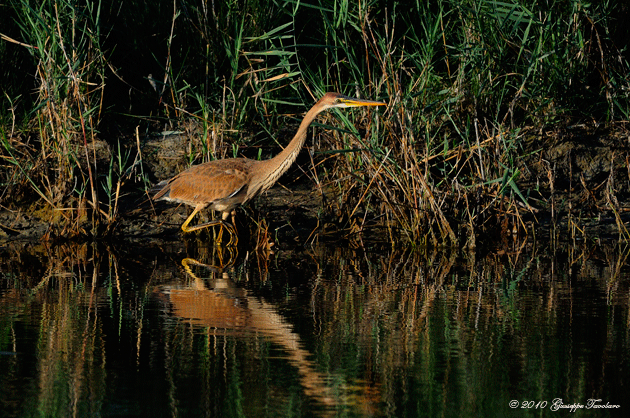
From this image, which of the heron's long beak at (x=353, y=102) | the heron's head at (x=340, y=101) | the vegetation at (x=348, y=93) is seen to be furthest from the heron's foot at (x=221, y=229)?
the heron's long beak at (x=353, y=102)

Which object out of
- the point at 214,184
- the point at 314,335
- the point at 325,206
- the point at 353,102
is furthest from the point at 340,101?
the point at 314,335

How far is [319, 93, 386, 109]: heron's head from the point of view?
7625mm

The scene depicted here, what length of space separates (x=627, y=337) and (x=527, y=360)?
0.73m

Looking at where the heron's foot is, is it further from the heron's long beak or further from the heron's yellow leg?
the heron's long beak

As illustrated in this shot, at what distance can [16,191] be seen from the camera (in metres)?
8.41

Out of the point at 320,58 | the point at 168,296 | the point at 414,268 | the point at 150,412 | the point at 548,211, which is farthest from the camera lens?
the point at 320,58

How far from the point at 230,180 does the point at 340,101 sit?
115 centimetres

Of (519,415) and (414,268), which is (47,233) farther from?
(519,415)

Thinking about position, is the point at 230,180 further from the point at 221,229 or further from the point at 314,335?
the point at 314,335

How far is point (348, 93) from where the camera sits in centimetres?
891

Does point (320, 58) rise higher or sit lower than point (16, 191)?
higher

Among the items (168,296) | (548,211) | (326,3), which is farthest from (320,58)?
(168,296)

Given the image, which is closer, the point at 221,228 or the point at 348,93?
the point at 221,228

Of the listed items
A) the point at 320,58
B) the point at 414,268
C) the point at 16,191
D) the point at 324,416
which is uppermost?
the point at 320,58
